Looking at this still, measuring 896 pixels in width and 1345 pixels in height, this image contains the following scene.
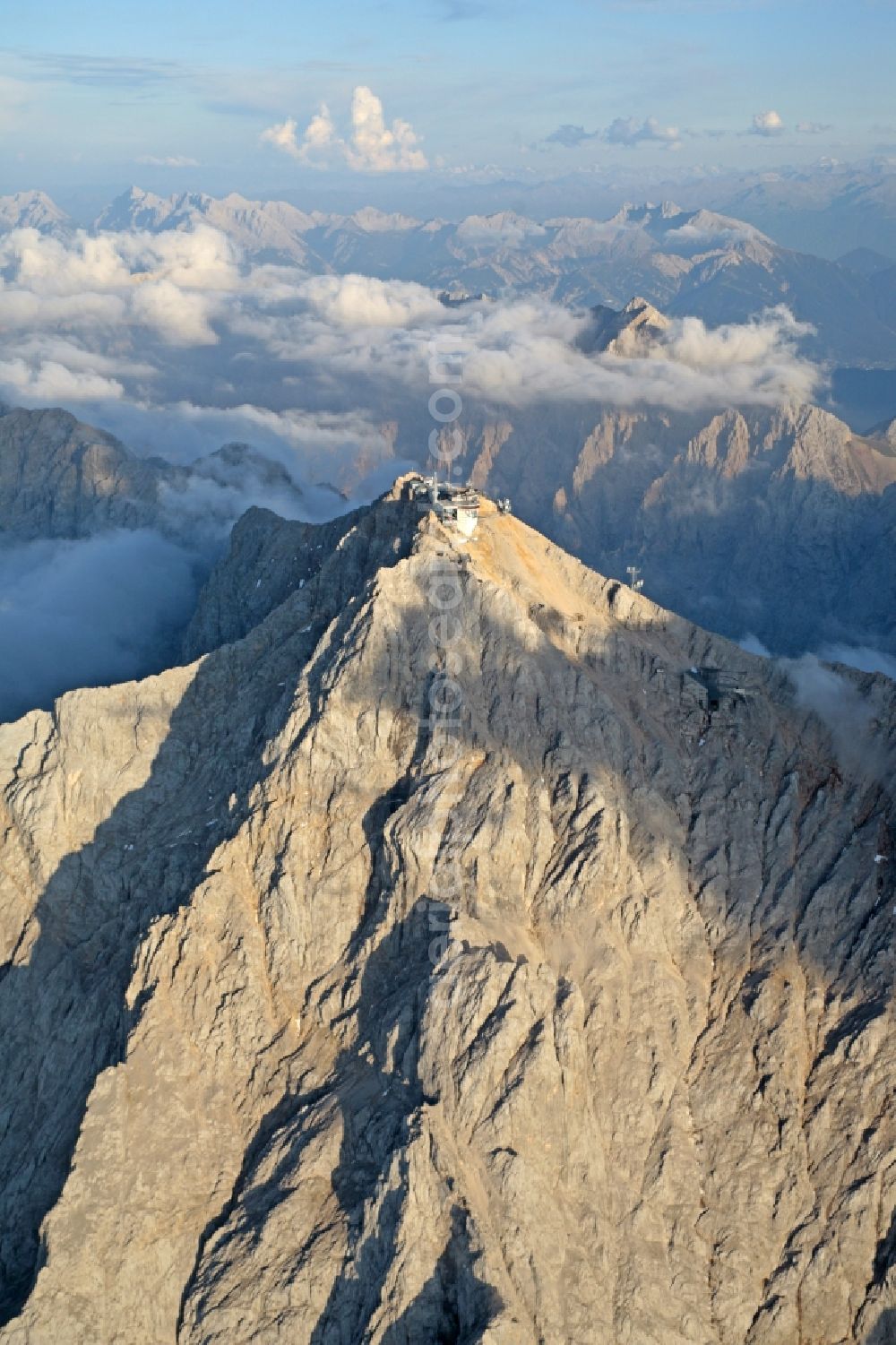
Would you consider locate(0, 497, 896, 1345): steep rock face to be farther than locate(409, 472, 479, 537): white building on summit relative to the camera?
No

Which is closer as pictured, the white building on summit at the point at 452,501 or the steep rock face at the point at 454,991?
the steep rock face at the point at 454,991

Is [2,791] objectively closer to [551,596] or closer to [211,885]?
[211,885]

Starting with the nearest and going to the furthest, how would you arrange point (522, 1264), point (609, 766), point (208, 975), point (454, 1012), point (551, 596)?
point (522, 1264)
point (454, 1012)
point (208, 975)
point (609, 766)
point (551, 596)

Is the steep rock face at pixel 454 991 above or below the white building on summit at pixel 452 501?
below

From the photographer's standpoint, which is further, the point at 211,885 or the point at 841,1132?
the point at 211,885

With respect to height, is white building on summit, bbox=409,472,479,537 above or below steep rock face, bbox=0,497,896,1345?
above

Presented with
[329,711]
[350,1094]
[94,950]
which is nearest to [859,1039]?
[350,1094]

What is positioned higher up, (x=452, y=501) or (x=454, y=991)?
(x=452, y=501)

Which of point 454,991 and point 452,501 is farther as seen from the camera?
point 452,501
